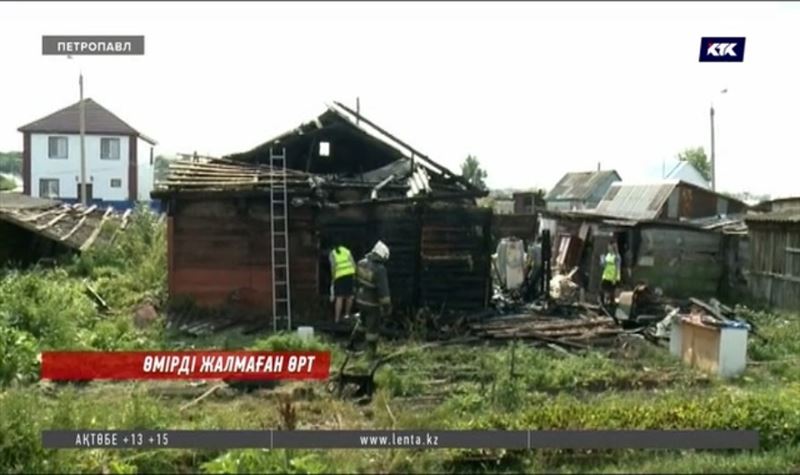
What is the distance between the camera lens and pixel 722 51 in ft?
20.4

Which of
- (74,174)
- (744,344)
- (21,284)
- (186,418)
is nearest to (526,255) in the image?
(744,344)

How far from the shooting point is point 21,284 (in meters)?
12.8

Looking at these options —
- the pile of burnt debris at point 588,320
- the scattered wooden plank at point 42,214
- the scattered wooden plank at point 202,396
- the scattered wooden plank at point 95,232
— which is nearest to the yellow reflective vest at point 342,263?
the pile of burnt debris at point 588,320

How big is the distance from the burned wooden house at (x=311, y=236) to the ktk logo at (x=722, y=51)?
28.4 ft

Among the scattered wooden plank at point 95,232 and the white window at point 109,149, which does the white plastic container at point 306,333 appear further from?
the white window at point 109,149

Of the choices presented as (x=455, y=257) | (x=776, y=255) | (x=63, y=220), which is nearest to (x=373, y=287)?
(x=455, y=257)

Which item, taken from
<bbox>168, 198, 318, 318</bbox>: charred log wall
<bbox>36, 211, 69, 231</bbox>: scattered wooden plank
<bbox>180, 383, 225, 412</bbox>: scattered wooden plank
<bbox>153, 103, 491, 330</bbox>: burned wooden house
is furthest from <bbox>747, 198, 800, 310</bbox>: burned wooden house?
<bbox>36, 211, 69, 231</bbox>: scattered wooden plank

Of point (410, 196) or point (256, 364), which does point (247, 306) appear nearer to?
point (410, 196)

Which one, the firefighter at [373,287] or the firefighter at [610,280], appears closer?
the firefighter at [373,287]

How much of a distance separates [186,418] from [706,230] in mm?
17104

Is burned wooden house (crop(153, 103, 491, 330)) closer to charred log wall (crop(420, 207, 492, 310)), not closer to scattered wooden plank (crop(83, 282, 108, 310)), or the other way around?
charred log wall (crop(420, 207, 492, 310))

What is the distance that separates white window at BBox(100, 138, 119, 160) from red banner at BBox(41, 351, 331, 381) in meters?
17.5

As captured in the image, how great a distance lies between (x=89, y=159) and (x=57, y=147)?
766 cm

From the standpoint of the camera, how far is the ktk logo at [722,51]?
241 inches
